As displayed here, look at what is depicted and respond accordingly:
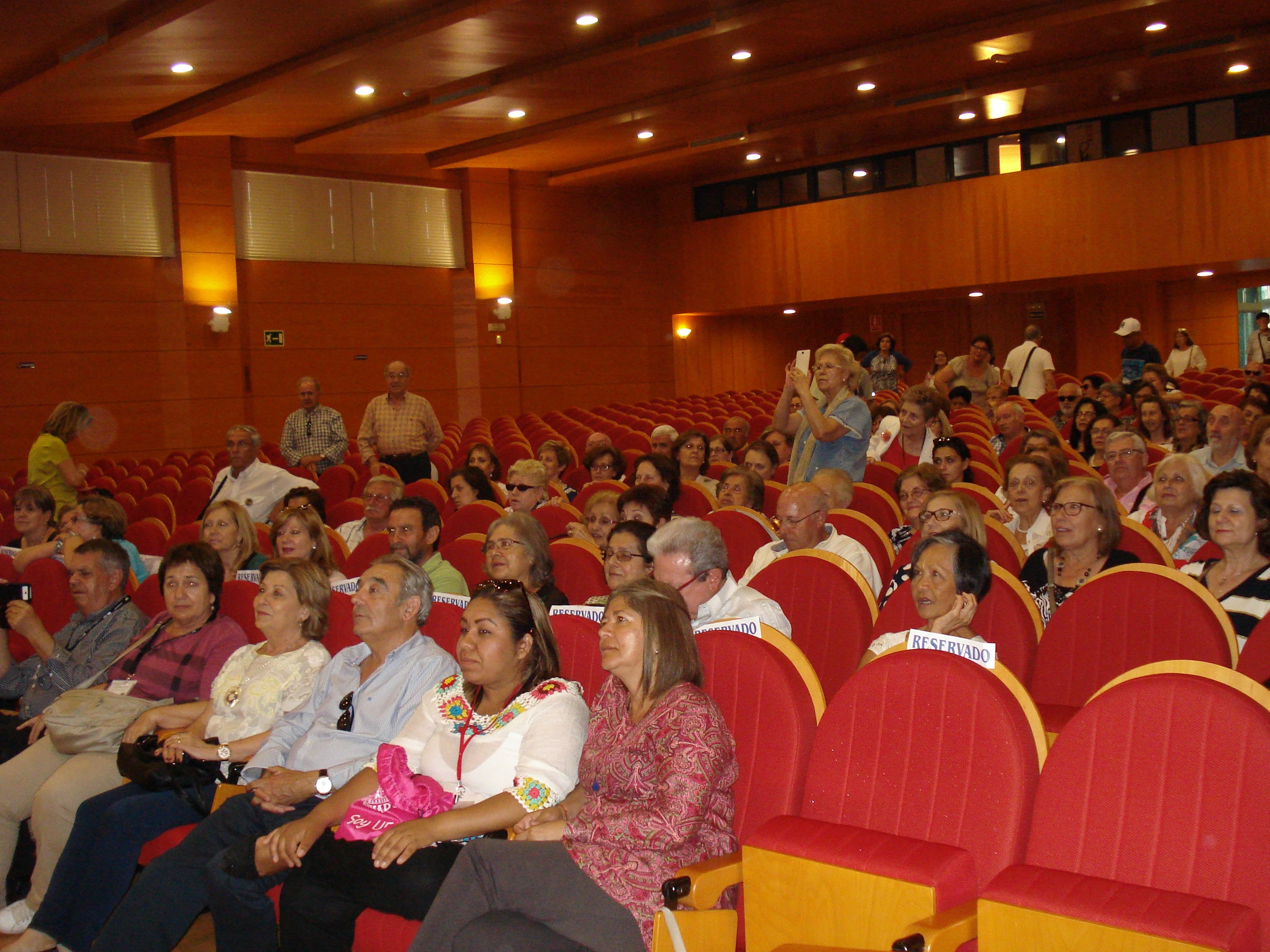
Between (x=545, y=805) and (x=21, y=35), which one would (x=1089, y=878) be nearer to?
(x=545, y=805)

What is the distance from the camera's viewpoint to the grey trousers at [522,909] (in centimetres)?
213

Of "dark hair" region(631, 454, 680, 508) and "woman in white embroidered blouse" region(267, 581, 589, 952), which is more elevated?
"dark hair" region(631, 454, 680, 508)

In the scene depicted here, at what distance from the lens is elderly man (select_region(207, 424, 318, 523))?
6.02 metres

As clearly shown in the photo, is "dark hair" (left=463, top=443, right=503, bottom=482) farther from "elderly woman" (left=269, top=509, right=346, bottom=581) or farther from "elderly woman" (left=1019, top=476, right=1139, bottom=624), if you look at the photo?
"elderly woman" (left=1019, top=476, right=1139, bottom=624)

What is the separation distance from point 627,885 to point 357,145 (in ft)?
40.8

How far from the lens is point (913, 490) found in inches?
170

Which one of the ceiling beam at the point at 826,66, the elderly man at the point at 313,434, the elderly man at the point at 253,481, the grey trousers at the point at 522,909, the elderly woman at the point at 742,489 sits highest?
the ceiling beam at the point at 826,66

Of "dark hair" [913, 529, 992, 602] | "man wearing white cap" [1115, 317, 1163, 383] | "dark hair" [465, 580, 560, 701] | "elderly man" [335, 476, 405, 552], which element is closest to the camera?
"dark hair" [465, 580, 560, 701]

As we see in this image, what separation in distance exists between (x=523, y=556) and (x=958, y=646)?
1.76 meters

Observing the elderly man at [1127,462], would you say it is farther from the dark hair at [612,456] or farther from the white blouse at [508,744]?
the white blouse at [508,744]

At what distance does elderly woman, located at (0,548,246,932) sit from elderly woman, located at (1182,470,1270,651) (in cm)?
297

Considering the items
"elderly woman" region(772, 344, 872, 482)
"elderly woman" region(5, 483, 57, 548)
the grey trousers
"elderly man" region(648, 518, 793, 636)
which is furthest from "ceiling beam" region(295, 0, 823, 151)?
the grey trousers

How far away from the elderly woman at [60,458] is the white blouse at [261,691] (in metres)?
3.70

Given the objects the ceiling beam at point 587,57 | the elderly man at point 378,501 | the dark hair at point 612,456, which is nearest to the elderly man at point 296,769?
the elderly man at point 378,501
